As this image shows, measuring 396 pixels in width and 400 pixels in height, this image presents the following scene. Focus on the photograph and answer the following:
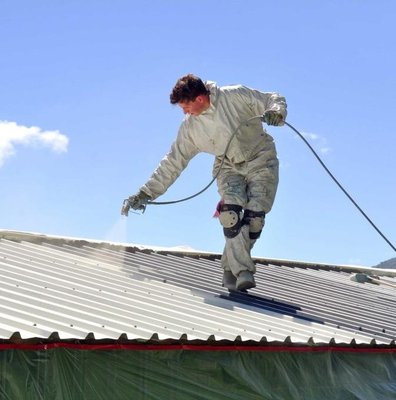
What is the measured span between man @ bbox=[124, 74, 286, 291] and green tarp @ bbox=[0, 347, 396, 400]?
1.35 m

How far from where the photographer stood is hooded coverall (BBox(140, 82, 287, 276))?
685 centimetres

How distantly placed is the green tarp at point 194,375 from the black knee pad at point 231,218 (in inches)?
58.4

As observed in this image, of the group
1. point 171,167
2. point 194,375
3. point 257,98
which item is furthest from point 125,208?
point 194,375

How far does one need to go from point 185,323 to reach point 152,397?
2.03 ft

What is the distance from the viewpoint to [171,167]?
285 inches

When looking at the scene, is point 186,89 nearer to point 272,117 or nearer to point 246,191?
point 272,117

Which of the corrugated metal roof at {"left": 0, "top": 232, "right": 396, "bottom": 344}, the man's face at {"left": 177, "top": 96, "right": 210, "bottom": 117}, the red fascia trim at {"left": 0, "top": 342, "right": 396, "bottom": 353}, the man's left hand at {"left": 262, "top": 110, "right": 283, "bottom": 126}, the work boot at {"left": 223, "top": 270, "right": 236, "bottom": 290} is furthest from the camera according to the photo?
the work boot at {"left": 223, "top": 270, "right": 236, "bottom": 290}

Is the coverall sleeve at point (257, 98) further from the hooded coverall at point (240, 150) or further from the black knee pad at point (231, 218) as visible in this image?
the black knee pad at point (231, 218)

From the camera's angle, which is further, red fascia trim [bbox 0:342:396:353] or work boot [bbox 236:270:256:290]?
work boot [bbox 236:270:256:290]

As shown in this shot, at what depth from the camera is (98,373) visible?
4.31 metres

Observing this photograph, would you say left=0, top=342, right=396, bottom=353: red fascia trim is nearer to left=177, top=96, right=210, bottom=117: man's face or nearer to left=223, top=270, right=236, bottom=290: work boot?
left=223, top=270, right=236, bottom=290: work boot

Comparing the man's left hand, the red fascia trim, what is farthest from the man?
the red fascia trim

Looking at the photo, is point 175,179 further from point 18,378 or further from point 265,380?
point 18,378

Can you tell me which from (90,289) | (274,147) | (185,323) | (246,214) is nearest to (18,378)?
(185,323)
